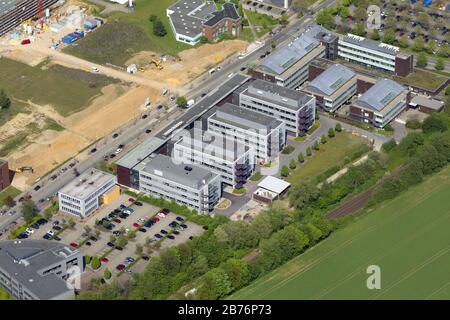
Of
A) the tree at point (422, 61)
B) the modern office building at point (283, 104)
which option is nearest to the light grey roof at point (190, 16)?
the modern office building at point (283, 104)

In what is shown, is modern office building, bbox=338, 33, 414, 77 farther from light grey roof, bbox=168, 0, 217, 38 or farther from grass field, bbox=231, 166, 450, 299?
grass field, bbox=231, 166, 450, 299

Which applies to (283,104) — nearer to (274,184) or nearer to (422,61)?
(274,184)

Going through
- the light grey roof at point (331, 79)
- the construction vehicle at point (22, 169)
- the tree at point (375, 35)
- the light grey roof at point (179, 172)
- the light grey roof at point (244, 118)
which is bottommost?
the tree at point (375, 35)

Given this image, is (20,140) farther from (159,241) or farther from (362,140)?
(362,140)

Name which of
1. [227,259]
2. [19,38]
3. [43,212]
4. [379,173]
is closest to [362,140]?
[379,173]

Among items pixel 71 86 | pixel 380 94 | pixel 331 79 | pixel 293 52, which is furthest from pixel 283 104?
pixel 71 86

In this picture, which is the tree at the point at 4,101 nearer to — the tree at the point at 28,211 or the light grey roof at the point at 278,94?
the tree at the point at 28,211
